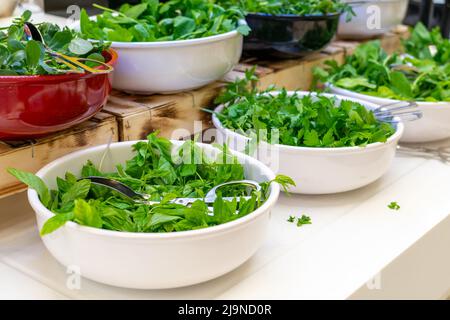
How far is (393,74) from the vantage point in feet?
4.19

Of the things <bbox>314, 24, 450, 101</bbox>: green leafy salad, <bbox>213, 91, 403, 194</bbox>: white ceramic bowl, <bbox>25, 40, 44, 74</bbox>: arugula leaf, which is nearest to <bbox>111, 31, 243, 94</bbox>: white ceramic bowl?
<bbox>213, 91, 403, 194</bbox>: white ceramic bowl

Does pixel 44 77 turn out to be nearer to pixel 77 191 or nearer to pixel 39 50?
pixel 39 50

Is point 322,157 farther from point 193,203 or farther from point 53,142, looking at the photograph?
point 53,142

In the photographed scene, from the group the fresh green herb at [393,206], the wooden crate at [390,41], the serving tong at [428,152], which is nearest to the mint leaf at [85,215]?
the fresh green herb at [393,206]

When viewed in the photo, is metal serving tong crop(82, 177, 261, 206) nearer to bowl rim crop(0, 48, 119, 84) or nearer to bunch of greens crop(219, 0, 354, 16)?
bowl rim crop(0, 48, 119, 84)

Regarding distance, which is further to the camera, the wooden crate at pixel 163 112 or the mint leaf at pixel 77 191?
the wooden crate at pixel 163 112

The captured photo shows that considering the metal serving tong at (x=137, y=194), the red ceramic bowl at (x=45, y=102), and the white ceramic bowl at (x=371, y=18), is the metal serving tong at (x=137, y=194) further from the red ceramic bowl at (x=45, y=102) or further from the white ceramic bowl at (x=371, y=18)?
the white ceramic bowl at (x=371, y=18)

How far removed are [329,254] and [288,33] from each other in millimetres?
510

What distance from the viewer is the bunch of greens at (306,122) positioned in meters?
1.00

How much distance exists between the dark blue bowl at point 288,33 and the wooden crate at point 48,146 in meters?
0.39
